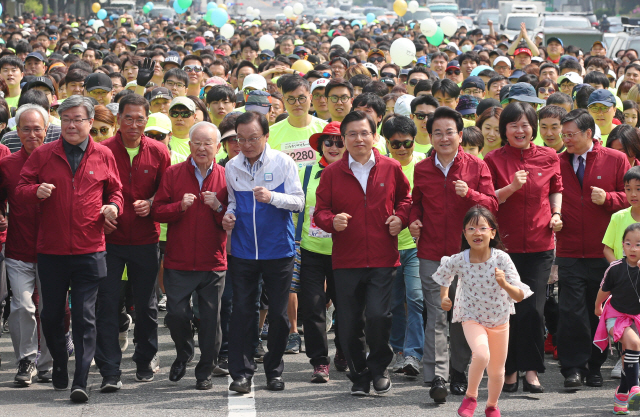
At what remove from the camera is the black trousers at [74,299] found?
670 cm

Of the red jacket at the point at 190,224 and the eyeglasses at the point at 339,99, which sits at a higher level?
the eyeglasses at the point at 339,99

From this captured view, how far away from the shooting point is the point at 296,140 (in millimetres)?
8352

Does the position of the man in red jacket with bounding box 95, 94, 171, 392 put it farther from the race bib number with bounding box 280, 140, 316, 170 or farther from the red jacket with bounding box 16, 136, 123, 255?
the race bib number with bounding box 280, 140, 316, 170

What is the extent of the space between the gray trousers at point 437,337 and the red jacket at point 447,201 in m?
0.14

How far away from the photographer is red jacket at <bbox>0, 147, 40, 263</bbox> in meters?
7.03

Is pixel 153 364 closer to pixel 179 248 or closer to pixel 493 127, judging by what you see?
pixel 179 248

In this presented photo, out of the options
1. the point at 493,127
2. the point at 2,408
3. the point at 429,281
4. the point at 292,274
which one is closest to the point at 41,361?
the point at 2,408

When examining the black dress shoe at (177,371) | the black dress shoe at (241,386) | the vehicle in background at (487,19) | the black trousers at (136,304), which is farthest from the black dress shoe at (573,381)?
the vehicle in background at (487,19)

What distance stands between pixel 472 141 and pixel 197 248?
2507mm

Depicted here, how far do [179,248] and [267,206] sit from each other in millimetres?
712

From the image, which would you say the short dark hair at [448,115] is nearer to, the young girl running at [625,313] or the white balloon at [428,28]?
the young girl running at [625,313]

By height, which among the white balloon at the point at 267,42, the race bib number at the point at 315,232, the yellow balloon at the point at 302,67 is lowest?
the race bib number at the point at 315,232

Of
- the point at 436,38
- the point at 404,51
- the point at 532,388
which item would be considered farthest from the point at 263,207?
the point at 436,38

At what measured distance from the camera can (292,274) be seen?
23.4 feet
